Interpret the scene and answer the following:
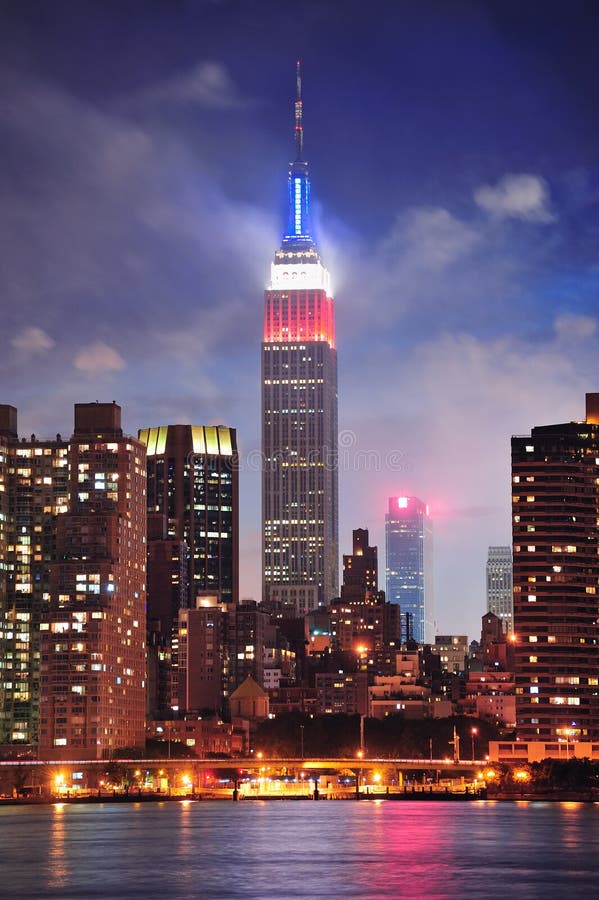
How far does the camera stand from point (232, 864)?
19112 cm

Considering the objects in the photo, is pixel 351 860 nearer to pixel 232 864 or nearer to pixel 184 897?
pixel 232 864

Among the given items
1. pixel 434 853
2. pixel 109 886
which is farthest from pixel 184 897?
pixel 434 853

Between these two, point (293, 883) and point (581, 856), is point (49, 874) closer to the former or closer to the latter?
point (293, 883)

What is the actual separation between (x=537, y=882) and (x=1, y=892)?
49.0 meters

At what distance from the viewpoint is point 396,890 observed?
162750 millimetres

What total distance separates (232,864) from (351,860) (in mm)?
12162

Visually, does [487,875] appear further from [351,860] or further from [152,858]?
[152,858]

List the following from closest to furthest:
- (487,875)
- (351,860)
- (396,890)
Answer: (396,890) → (487,875) → (351,860)

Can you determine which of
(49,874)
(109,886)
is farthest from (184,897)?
(49,874)

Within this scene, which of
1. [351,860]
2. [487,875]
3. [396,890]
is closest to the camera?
[396,890]

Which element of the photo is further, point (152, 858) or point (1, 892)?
point (152, 858)

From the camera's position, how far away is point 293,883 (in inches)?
6752

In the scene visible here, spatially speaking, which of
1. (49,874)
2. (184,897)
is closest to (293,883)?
(184,897)

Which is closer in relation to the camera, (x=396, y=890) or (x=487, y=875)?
(x=396, y=890)
